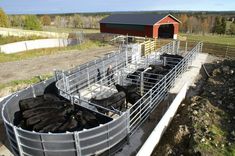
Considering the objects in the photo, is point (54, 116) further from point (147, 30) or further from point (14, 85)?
point (147, 30)

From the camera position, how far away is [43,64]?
16781 mm

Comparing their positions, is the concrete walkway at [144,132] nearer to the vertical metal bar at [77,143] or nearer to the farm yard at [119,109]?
the farm yard at [119,109]

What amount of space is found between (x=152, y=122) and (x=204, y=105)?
2638mm

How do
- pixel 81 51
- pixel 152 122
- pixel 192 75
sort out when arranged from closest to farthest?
pixel 152 122 < pixel 192 75 < pixel 81 51

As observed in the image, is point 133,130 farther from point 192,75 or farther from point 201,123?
point 192,75

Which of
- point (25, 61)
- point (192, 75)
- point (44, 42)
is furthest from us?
point (44, 42)

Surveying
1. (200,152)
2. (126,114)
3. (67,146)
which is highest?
(126,114)

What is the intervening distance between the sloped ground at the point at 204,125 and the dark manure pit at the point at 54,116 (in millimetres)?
2424

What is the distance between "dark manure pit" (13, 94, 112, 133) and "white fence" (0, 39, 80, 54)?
17.6m

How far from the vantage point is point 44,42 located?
2922cm

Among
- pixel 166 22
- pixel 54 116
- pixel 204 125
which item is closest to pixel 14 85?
pixel 54 116

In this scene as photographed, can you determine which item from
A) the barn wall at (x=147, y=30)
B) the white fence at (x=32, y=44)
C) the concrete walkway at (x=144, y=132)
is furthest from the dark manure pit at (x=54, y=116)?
the white fence at (x=32, y=44)

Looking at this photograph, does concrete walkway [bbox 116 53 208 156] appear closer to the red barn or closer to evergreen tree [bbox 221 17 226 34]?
the red barn

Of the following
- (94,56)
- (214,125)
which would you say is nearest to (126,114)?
(214,125)
